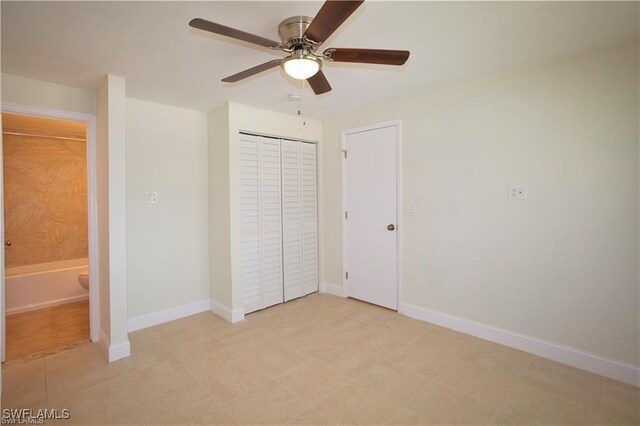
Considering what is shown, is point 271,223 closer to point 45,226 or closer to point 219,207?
point 219,207

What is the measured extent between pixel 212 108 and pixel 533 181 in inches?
125

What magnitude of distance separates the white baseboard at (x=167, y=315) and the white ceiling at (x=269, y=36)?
2.19 meters

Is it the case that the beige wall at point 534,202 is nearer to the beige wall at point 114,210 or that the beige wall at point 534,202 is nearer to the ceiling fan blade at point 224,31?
the ceiling fan blade at point 224,31

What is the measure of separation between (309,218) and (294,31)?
2577 mm

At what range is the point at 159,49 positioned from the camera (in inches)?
82.1

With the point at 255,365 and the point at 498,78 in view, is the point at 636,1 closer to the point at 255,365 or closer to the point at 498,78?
the point at 498,78

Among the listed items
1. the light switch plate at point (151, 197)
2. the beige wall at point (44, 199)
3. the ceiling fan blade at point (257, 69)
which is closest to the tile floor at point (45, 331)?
the beige wall at point (44, 199)

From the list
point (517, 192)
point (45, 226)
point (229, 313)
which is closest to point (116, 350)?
point (229, 313)

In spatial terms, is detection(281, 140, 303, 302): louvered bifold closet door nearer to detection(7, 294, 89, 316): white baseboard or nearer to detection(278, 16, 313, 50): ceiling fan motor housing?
detection(278, 16, 313, 50): ceiling fan motor housing

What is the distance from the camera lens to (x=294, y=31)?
5.73ft

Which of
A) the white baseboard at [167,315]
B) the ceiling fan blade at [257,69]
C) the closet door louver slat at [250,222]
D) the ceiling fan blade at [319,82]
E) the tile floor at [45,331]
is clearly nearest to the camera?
the ceiling fan blade at [257,69]

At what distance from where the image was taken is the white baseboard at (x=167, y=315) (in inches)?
121

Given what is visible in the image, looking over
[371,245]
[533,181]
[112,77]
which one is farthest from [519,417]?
[112,77]

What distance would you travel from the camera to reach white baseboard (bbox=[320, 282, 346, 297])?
4005 mm
